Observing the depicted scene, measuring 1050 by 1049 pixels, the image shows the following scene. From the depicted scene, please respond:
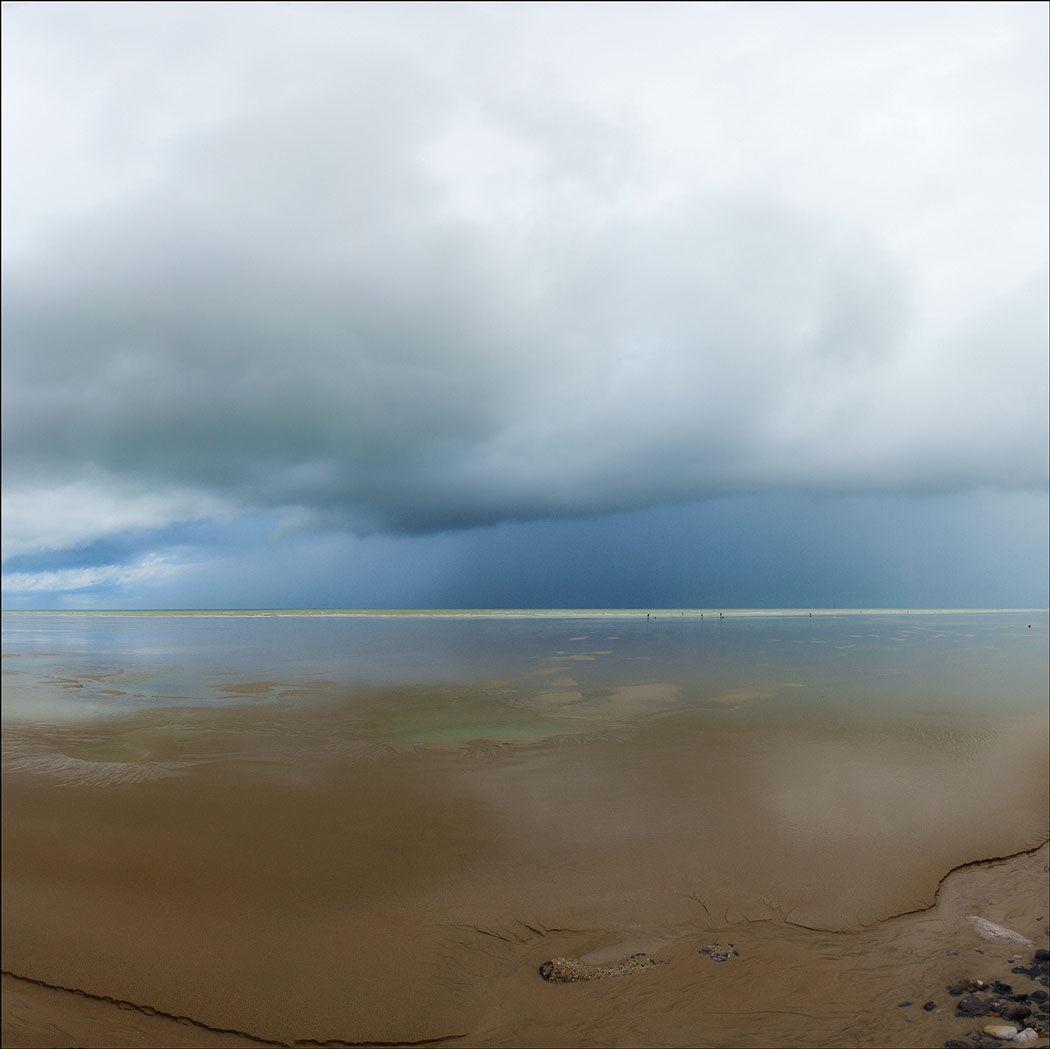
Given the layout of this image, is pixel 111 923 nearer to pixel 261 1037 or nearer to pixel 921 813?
pixel 261 1037

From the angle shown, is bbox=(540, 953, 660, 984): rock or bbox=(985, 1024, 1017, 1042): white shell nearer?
bbox=(985, 1024, 1017, 1042): white shell

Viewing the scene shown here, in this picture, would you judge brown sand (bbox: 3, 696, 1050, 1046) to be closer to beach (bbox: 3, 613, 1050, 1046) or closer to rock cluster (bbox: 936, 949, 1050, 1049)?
beach (bbox: 3, 613, 1050, 1046)

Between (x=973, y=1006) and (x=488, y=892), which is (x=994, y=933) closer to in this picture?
(x=973, y=1006)

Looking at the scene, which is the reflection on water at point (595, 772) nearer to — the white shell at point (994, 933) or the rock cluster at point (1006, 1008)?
the white shell at point (994, 933)

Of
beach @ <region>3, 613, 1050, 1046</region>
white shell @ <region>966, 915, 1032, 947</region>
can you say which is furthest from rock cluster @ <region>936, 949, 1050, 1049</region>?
white shell @ <region>966, 915, 1032, 947</region>

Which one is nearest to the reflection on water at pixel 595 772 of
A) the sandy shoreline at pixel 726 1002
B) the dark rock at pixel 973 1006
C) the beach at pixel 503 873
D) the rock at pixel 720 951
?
the beach at pixel 503 873

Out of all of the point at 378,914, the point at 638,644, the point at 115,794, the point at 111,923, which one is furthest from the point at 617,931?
the point at 638,644
